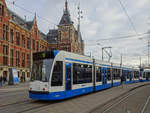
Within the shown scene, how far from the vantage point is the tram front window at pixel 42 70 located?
10.3 metres

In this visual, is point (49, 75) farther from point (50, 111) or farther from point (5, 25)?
point (5, 25)

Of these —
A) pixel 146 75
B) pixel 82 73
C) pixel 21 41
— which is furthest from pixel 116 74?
pixel 21 41

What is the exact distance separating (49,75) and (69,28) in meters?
51.7

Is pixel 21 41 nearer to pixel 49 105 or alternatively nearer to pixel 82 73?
pixel 82 73

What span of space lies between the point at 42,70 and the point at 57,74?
0.87m

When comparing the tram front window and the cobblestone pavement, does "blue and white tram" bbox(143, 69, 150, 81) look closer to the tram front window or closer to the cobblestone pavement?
the cobblestone pavement

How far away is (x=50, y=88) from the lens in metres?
10.1

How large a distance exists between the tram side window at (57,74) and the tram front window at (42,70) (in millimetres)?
341

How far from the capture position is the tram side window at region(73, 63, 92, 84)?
12.5 m

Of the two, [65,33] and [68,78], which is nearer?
[68,78]

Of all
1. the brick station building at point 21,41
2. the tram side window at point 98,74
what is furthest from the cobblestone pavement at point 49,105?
the brick station building at point 21,41

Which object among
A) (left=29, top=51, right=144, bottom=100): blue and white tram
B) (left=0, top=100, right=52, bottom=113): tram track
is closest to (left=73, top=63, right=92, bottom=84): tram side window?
(left=29, top=51, right=144, bottom=100): blue and white tram

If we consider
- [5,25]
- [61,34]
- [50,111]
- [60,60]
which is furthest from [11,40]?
[50,111]

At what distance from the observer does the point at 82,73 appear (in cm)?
1349
